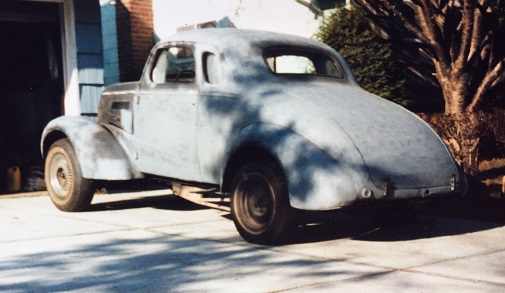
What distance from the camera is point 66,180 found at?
7.72m

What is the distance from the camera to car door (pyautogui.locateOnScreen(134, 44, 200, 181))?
21.1 ft

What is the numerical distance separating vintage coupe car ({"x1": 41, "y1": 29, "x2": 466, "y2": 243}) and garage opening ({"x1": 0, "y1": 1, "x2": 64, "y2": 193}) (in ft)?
9.71

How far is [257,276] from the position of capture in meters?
4.54

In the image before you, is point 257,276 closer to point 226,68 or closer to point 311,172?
point 311,172

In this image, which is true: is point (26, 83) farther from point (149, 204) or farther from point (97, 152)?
point (97, 152)

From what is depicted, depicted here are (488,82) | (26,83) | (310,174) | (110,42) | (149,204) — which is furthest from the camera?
(110,42)

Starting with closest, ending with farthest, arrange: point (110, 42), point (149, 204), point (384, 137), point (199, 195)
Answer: point (384, 137) < point (199, 195) < point (149, 204) < point (110, 42)

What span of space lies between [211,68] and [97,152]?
1683mm

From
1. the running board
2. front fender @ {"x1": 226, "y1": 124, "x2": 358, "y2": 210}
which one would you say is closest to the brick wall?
the running board

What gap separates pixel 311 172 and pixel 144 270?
1.46 metres

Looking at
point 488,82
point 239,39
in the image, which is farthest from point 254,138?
point 488,82

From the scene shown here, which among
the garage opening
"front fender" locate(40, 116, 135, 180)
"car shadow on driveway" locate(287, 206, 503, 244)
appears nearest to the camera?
"car shadow on driveway" locate(287, 206, 503, 244)

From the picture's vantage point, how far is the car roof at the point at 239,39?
6469mm

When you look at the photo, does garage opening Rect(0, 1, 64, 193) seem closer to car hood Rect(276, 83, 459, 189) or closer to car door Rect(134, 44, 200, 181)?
car door Rect(134, 44, 200, 181)
